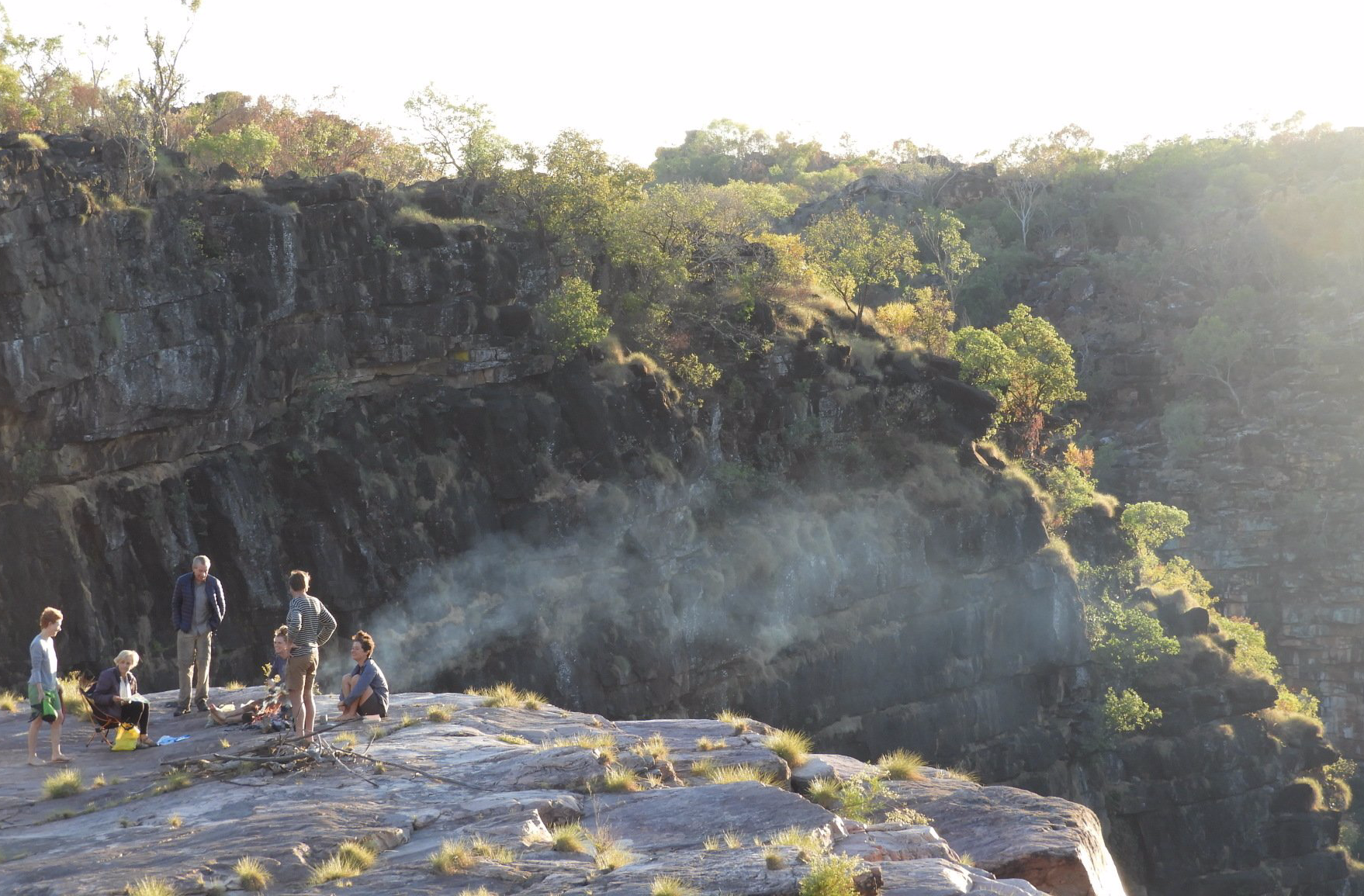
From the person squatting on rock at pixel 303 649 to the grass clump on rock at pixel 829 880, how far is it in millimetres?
6676

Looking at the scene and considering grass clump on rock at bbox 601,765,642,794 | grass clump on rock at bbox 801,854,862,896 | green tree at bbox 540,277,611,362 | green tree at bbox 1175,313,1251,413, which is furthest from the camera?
green tree at bbox 1175,313,1251,413

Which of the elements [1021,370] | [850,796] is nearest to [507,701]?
[850,796]

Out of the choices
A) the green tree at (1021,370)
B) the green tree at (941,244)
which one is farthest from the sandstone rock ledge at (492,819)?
the green tree at (941,244)

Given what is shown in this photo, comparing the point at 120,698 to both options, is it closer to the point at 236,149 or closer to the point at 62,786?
the point at 62,786

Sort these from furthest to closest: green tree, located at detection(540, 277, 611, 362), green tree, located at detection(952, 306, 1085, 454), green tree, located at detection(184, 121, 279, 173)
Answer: green tree, located at detection(952, 306, 1085, 454)
green tree, located at detection(540, 277, 611, 362)
green tree, located at detection(184, 121, 279, 173)

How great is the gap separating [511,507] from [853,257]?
1688cm

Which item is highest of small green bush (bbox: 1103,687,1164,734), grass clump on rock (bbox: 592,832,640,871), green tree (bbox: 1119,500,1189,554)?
grass clump on rock (bbox: 592,832,640,871)

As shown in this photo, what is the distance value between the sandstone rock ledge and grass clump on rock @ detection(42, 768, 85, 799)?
0.27ft

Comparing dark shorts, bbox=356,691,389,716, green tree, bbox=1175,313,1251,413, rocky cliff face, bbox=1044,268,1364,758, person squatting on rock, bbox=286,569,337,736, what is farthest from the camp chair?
green tree, bbox=1175,313,1251,413

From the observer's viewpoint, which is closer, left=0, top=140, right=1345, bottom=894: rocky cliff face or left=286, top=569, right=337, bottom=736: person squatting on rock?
left=286, top=569, right=337, bottom=736: person squatting on rock

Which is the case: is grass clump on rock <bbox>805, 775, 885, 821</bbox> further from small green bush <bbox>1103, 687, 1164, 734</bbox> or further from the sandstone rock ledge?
small green bush <bbox>1103, 687, 1164, 734</bbox>

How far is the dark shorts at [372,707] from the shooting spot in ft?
57.7

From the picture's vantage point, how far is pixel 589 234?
38.1m

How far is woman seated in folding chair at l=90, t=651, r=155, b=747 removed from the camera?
16.4 m
